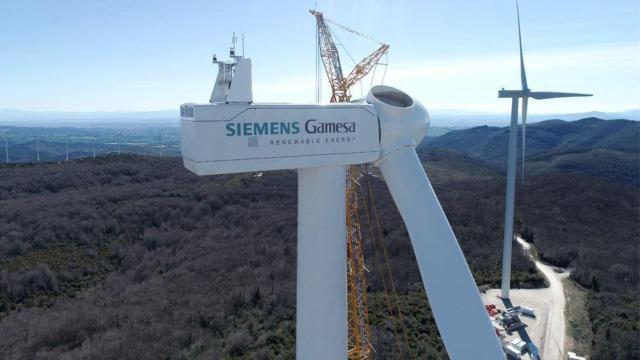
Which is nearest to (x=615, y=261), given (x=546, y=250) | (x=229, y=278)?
(x=546, y=250)

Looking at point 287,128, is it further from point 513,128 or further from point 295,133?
point 513,128

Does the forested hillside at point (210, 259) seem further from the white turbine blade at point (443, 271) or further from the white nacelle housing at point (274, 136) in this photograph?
the white nacelle housing at point (274, 136)

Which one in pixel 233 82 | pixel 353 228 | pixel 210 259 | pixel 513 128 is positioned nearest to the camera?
pixel 233 82

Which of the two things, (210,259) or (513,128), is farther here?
(210,259)

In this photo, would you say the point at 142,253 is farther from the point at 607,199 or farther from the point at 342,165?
the point at 607,199

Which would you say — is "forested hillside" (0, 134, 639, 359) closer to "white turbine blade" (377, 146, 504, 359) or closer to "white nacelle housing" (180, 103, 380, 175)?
Answer: "white turbine blade" (377, 146, 504, 359)

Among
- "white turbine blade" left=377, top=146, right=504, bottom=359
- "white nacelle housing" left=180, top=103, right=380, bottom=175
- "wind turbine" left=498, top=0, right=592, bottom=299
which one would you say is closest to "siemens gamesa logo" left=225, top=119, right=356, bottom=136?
"white nacelle housing" left=180, top=103, right=380, bottom=175

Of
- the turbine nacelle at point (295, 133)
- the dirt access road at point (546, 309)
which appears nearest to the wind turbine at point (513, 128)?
the dirt access road at point (546, 309)

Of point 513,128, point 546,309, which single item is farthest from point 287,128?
point 546,309
